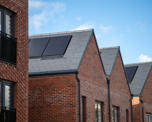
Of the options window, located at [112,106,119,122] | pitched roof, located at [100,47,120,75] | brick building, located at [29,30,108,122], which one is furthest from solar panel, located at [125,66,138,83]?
brick building, located at [29,30,108,122]

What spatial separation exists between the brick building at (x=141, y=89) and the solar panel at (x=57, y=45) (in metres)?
9.89

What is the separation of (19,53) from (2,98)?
7.15 ft

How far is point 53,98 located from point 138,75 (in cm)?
1387

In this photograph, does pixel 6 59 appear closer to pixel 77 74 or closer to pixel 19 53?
pixel 19 53

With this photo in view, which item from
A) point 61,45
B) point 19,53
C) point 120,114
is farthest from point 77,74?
point 120,114

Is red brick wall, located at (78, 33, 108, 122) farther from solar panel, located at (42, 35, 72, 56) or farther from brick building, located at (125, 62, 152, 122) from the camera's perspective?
brick building, located at (125, 62, 152, 122)

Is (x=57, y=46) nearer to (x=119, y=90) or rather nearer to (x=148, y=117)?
(x=119, y=90)

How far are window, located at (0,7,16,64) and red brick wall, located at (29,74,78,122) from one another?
17.4ft

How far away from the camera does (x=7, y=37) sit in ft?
53.3

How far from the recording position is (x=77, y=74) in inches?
834

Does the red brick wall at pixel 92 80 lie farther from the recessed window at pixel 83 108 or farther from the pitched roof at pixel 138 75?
the pitched roof at pixel 138 75

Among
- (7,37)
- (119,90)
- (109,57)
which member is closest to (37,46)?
(109,57)

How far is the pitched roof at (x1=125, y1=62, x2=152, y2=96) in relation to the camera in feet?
105

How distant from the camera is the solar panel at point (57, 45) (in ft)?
75.9
